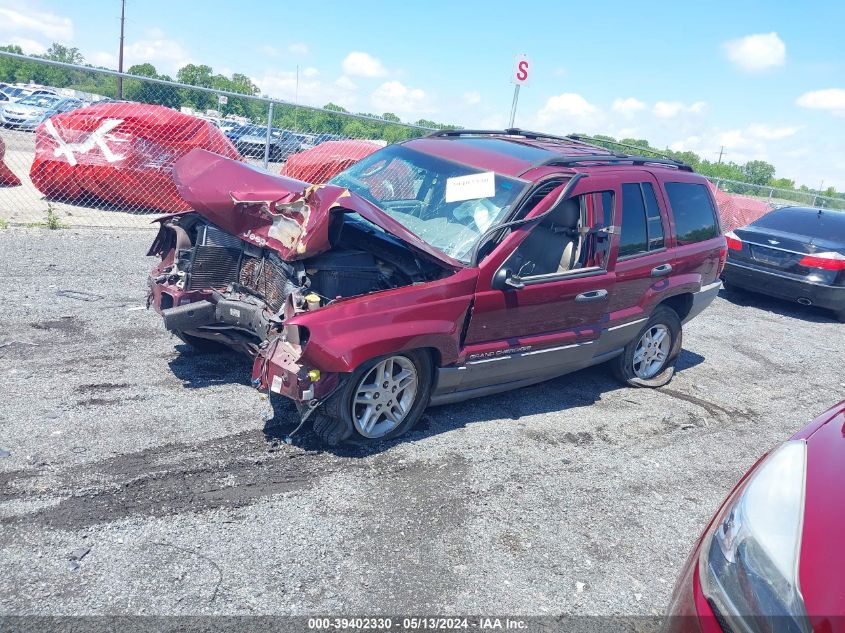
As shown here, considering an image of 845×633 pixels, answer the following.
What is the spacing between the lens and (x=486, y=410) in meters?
5.27

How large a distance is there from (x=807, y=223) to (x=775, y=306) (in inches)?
53.9

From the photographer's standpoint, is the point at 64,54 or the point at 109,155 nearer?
the point at 109,155

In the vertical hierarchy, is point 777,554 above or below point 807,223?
below

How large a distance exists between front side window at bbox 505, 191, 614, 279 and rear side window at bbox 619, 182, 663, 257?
255 mm

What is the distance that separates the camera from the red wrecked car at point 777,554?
185 centimetres

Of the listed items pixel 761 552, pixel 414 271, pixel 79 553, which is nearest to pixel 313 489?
pixel 79 553

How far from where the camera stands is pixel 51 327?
5688mm

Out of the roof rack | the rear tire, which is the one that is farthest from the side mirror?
the rear tire

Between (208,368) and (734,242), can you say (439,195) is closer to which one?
(208,368)

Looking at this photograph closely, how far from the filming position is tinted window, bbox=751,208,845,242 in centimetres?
1029

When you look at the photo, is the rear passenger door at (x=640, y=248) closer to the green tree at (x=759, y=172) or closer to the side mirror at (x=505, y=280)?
the side mirror at (x=505, y=280)

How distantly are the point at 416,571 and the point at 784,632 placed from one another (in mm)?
1792

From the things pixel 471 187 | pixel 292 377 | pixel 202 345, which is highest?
pixel 471 187

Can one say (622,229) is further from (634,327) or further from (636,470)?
(636,470)
